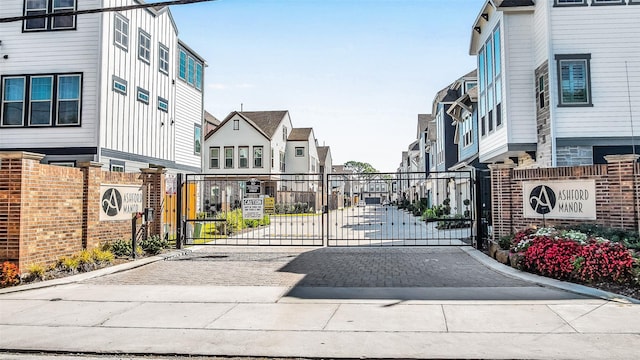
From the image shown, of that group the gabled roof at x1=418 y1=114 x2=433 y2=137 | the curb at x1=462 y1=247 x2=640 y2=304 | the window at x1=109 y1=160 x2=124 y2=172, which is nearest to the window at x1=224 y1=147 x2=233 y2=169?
the gabled roof at x1=418 y1=114 x2=433 y2=137

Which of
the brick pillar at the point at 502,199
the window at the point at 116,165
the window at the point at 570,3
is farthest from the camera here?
the window at the point at 116,165

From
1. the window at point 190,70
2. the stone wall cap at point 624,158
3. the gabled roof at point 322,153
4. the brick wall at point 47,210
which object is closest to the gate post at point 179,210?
the brick wall at point 47,210

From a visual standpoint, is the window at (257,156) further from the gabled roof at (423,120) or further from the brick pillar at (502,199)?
the brick pillar at (502,199)

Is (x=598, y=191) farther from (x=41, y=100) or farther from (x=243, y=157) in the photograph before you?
(x=243, y=157)

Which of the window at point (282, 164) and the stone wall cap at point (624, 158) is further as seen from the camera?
the window at point (282, 164)

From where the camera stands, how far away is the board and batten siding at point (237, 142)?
44653 millimetres

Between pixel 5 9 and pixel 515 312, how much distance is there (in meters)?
20.0

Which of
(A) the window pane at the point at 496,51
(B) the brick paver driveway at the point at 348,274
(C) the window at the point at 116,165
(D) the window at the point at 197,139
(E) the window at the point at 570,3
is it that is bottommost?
(B) the brick paver driveway at the point at 348,274

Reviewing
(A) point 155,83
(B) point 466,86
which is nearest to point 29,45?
(A) point 155,83

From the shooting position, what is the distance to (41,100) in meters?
18.0

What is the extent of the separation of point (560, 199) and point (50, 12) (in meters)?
18.2

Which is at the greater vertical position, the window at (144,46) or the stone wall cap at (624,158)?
the window at (144,46)

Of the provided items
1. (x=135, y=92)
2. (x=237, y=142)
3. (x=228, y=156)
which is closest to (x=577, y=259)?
(x=135, y=92)

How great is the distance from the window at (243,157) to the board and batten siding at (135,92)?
70.6 ft
